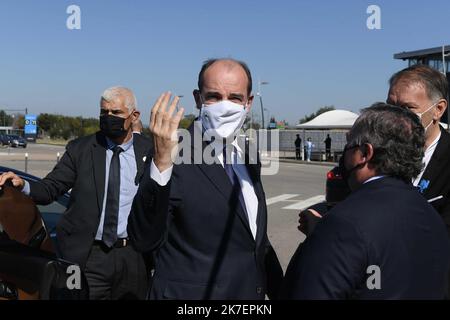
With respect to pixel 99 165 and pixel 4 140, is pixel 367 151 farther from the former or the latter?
pixel 4 140

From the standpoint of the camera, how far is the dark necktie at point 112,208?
10.7ft

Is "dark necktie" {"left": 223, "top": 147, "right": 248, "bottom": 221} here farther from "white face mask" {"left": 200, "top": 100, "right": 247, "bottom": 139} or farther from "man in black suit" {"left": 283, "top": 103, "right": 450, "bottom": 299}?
"man in black suit" {"left": 283, "top": 103, "right": 450, "bottom": 299}

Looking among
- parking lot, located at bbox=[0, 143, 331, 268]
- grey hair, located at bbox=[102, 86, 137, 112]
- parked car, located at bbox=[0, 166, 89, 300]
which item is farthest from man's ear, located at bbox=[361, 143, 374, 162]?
parking lot, located at bbox=[0, 143, 331, 268]

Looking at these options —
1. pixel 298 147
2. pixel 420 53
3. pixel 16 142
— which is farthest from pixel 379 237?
pixel 420 53

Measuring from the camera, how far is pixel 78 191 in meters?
3.31

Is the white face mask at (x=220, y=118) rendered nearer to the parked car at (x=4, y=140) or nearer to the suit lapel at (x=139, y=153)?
the suit lapel at (x=139, y=153)

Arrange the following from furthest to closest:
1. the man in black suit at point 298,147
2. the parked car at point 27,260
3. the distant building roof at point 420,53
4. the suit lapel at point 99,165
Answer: the distant building roof at point 420,53, the man in black suit at point 298,147, the suit lapel at point 99,165, the parked car at point 27,260

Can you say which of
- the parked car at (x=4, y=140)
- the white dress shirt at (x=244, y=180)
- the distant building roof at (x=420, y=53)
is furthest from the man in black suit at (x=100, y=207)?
the parked car at (x=4, y=140)

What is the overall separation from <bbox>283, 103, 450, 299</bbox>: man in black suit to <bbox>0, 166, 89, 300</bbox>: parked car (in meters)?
1.38

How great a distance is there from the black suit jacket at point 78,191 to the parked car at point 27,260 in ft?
0.59

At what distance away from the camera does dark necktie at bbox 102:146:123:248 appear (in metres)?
3.26

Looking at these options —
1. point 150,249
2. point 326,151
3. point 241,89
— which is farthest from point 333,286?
point 326,151

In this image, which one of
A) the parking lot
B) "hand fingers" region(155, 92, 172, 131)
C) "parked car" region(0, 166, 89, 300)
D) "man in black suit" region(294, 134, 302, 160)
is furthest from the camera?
"man in black suit" region(294, 134, 302, 160)

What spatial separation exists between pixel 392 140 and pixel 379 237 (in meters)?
0.39
